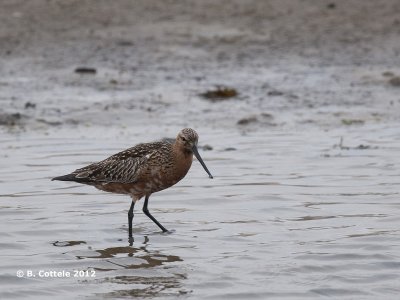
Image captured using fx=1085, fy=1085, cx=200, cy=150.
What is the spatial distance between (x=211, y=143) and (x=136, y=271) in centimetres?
480

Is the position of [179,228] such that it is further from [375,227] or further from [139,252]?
[375,227]

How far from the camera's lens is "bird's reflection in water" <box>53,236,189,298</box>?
8414mm

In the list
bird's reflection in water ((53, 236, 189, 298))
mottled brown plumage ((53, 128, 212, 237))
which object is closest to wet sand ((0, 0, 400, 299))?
bird's reflection in water ((53, 236, 189, 298))

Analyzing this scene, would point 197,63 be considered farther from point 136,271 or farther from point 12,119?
point 136,271

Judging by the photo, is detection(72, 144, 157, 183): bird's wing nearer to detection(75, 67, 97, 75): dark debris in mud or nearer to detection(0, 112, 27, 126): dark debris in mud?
detection(0, 112, 27, 126): dark debris in mud

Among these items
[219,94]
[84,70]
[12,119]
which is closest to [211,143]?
[219,94]

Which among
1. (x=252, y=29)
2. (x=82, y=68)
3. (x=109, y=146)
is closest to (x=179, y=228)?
(x=109, y=146)

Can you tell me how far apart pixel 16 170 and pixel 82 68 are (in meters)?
4.35

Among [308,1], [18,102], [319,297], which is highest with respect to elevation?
[308,1]

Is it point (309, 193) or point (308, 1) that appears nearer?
point (309, 193)

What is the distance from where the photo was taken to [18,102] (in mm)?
15008

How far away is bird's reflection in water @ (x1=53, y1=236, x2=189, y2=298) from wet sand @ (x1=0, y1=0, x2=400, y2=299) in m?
0.02

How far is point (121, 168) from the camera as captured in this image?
1030cm

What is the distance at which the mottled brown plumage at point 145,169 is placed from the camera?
10.2 m
